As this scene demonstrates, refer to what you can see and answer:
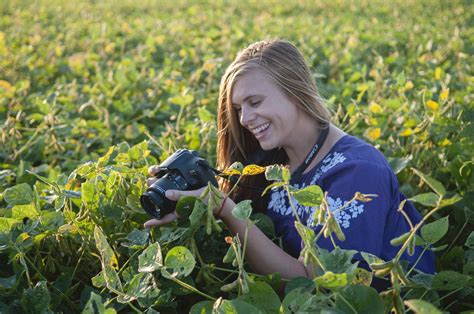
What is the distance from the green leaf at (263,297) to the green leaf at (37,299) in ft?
1.50

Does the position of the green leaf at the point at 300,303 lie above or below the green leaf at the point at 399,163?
above

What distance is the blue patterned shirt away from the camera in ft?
5.13

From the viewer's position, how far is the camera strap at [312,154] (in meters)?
1.84

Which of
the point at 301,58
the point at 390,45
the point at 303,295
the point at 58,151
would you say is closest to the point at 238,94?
the point at 301,58

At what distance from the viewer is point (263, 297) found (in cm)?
125

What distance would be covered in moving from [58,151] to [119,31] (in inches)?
151

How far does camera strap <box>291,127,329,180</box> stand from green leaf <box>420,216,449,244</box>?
21.9 inches

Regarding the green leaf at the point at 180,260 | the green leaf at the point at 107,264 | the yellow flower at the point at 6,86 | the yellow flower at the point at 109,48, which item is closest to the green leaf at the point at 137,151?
the green leaf at the point at 107,264

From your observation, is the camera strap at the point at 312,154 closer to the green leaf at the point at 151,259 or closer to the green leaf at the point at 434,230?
the green leaf at the point at 434,230

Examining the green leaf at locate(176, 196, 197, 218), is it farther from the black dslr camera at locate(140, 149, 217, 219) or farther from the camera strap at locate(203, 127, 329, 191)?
the camera strap at locate(203, 127, 329, 191)

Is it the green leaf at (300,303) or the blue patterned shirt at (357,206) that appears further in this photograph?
the blue patterned shirt at (357,206)

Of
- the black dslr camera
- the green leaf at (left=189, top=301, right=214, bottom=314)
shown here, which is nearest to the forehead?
the black dslr camera

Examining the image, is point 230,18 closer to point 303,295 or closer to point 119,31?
point 119,31

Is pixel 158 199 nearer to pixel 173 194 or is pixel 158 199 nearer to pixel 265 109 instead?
pixel 173 194
